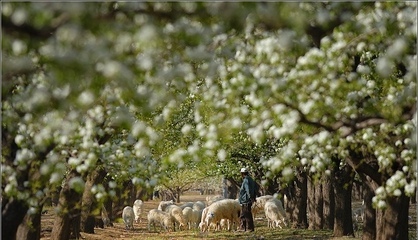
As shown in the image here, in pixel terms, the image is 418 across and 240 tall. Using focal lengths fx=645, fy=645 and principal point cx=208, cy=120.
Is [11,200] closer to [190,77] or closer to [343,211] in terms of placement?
[190,77]

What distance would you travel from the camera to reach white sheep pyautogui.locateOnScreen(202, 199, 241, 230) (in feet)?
79.3

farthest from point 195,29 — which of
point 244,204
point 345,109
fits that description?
point 244,204

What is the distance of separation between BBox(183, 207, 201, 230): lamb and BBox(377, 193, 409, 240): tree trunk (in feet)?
48.5

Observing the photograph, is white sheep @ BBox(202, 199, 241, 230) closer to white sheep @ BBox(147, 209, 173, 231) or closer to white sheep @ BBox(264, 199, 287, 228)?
white sheep @ BBox(264, 199, 287, 228)

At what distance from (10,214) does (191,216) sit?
60.8 ft

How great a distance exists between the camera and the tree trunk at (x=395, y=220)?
13.2m

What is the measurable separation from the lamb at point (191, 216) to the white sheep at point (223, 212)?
2.86 m

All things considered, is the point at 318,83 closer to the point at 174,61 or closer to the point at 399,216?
the point at 174,61

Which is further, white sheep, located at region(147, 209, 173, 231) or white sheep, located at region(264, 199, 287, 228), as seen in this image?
white sheep, located at region(147, 209, 173, 231)

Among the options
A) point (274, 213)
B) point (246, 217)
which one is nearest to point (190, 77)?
point (246, 217)

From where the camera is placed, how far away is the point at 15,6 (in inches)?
206

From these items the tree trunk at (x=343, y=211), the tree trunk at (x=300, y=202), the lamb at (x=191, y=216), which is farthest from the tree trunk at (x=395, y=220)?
the lamb at (x=191, y=216)

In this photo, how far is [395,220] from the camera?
1329cm

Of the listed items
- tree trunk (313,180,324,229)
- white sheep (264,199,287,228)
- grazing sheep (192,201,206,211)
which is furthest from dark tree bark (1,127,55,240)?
grazing sheep (192,201,206,211)
